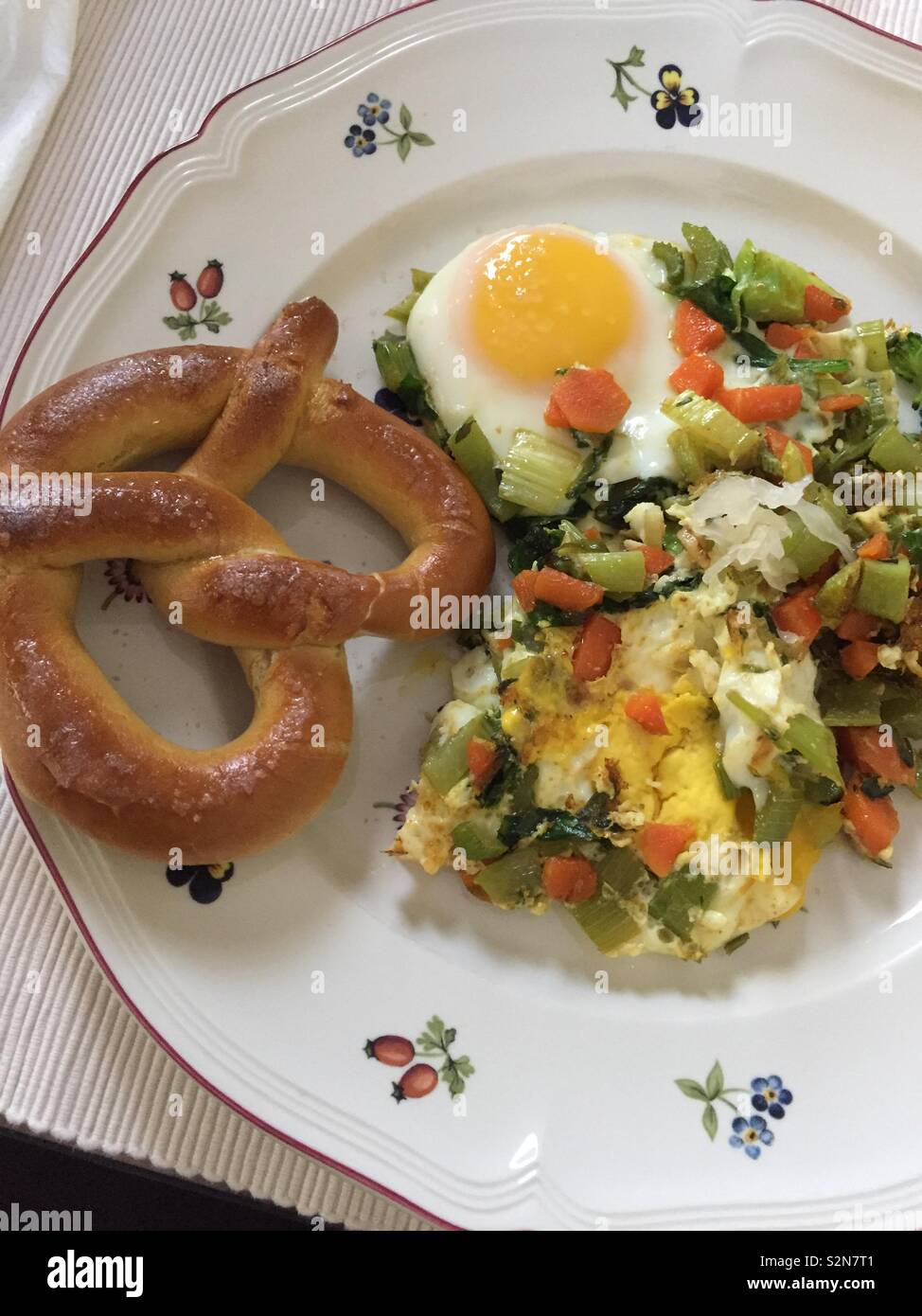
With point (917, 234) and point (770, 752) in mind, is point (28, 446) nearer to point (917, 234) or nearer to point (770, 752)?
point (770, 752)

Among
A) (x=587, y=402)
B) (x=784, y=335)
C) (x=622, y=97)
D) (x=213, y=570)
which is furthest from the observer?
(x=622, y=97)

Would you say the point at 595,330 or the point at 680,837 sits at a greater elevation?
the point at 595,330

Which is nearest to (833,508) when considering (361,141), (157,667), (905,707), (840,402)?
(840,402)

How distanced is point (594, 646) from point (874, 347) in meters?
1.53

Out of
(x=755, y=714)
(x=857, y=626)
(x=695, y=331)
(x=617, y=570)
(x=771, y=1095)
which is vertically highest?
(x=695, y=331)

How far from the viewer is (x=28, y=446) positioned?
295cm

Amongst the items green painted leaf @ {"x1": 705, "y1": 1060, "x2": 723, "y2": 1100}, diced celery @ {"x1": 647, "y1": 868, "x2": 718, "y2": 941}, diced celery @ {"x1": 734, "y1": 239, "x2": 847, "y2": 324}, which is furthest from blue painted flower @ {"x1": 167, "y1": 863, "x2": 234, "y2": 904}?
diced celery @ {"x1": 734, "y1": 239, "x2": 847, "y2": 324}

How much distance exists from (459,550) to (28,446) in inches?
52.4

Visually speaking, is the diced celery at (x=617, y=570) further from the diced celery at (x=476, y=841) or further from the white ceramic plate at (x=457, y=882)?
the diced celery at (x=476, y=841)

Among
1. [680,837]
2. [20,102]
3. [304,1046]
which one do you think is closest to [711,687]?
[680,837]

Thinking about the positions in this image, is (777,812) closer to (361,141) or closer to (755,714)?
(755,714)

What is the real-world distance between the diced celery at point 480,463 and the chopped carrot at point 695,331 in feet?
2.55

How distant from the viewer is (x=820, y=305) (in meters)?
3.55

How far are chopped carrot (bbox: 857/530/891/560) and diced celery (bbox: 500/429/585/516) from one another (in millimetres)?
948
